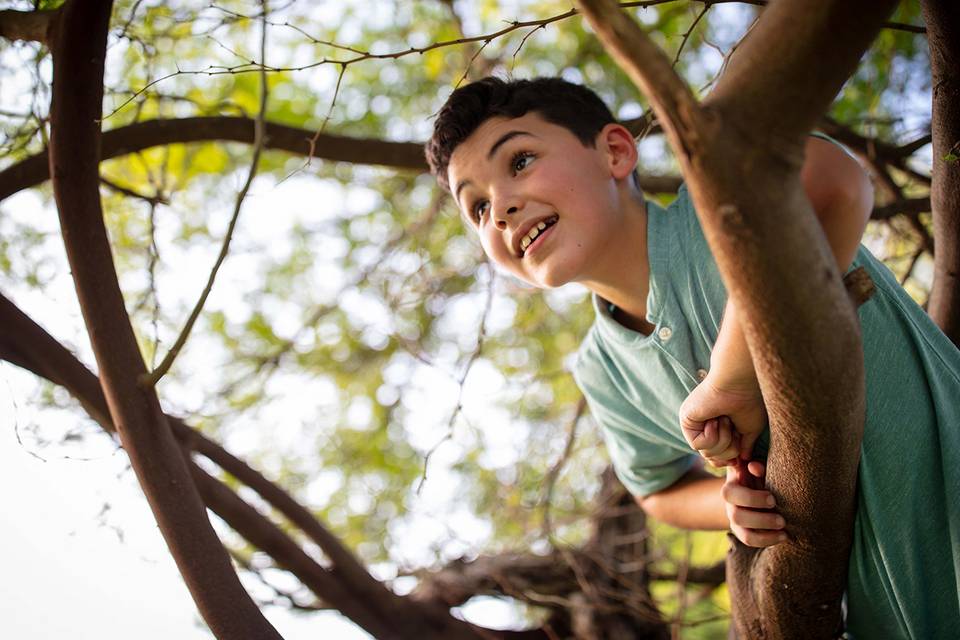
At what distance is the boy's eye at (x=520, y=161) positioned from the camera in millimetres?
1474

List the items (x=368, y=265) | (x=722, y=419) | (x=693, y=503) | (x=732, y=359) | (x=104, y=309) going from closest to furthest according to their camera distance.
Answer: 1. (x=732, y=359)
2. (x=722, y=419)
3. (x=104, y=309)
4. (x=693, y=503)
5. (x=368, y=265)

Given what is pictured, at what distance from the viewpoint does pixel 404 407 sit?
9.98 feet

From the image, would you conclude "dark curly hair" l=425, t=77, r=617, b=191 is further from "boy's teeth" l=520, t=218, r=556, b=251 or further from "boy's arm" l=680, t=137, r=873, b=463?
"boy's arm" l=680, t=137, r=873, b=463

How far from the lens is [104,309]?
131 cm

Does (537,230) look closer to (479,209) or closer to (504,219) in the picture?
(504,219)

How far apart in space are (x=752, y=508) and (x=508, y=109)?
31.3 inches

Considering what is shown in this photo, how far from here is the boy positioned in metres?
1.17

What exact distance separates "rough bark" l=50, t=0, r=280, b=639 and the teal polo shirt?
2.52 ft

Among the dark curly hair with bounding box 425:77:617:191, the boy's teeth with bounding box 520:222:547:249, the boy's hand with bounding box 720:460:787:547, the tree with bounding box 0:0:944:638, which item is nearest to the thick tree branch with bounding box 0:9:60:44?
the tree with bounding box 0:0:944:638

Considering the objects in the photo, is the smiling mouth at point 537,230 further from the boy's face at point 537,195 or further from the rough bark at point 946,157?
the rough bark at point 946,157

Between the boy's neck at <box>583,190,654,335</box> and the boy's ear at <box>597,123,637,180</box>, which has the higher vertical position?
the boy's ear at <box>597,123,637,180</box>

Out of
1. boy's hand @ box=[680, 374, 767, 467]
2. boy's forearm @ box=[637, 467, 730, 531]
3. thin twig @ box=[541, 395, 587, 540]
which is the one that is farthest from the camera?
thin twig @ box=[541, 395, 587, 540]

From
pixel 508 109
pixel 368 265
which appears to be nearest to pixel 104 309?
pixel 508 109

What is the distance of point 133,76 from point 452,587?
153 centimetres
